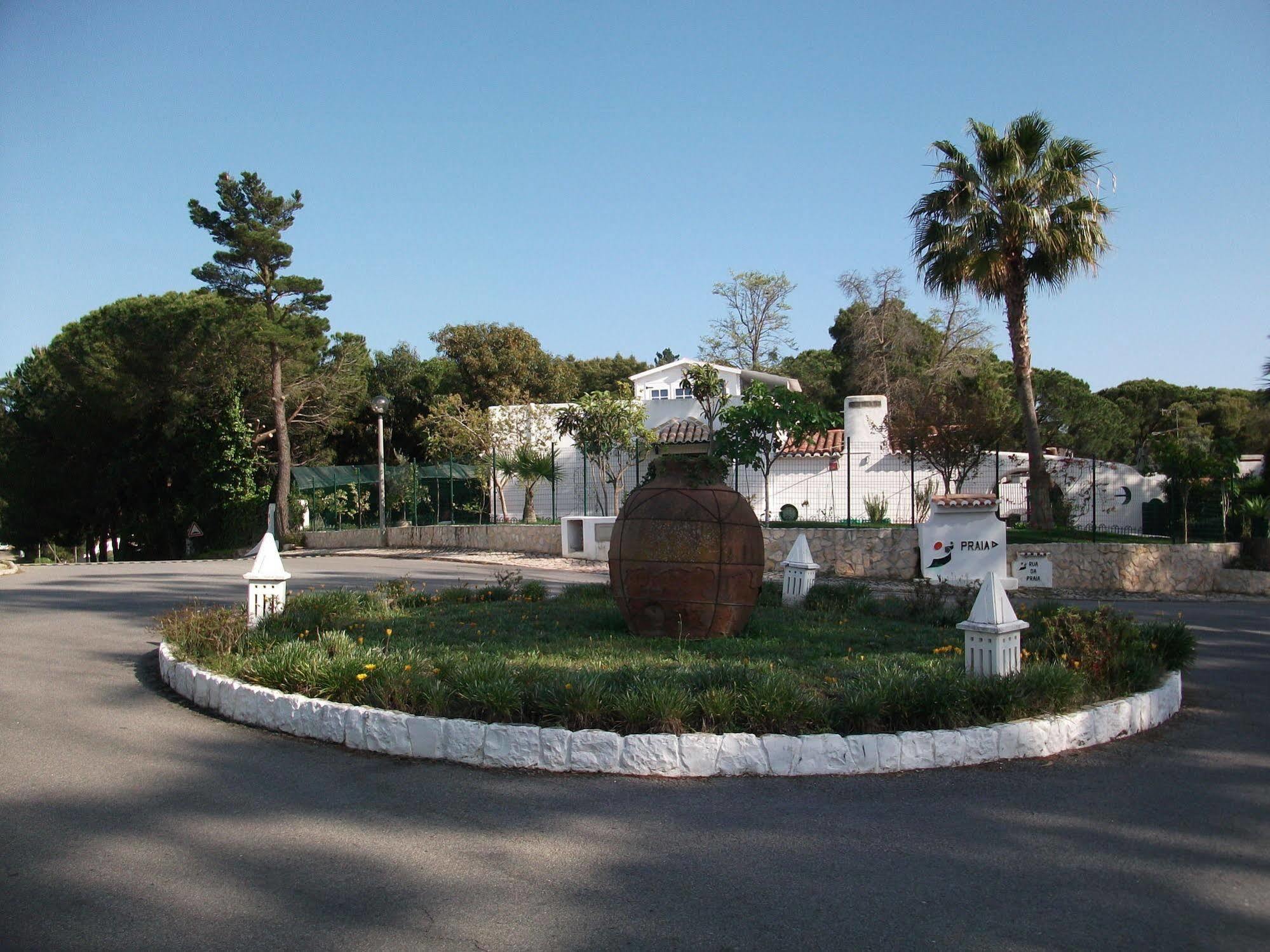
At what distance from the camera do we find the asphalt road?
4125 millimetres

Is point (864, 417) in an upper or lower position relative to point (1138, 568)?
upper

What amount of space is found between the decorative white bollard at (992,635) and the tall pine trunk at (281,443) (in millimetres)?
28486

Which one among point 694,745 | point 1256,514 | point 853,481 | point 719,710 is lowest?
point 694,745

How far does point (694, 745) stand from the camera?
6.21 m

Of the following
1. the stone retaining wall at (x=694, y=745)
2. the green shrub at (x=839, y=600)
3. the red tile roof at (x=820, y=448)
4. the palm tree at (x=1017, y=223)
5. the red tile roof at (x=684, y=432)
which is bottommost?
the stone retaining wall at (x=694, y=745)

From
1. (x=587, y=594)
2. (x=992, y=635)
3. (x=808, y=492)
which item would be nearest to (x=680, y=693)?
(x=992, y=635)

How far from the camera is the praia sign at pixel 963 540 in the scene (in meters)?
18.0

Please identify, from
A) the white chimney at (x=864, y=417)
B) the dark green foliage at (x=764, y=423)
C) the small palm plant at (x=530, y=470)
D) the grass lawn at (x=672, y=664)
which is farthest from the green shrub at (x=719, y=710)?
the white chimney at (x=864, y=417)

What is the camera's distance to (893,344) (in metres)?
46.2

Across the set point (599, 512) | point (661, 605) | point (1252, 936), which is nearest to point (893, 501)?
point (599, 512)

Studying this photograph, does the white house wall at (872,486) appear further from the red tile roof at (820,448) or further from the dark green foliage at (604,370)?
the dark green foliage at (604,370)

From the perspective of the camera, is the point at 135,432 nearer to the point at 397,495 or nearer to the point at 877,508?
the point at 397,495

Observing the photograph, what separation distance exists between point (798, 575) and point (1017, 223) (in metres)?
11.8

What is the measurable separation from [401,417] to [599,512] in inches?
743
